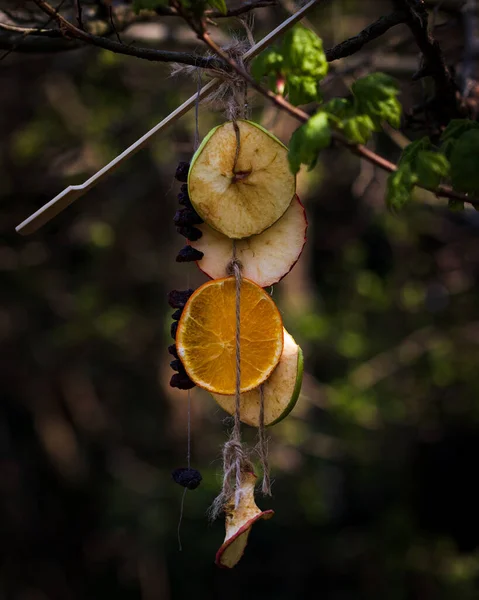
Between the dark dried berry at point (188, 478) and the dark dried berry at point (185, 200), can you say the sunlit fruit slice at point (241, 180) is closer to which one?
the dark dried berry at point (185, 200)

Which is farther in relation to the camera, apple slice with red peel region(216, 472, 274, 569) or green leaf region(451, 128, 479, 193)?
apple slice with red peel region(216, 472, 274, 569)

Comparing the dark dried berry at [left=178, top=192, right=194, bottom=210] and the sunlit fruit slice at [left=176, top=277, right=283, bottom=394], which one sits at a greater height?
the dark dried berry at [left=178, top=192, right=194, bottom=210]

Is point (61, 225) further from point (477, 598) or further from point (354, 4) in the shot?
point (477, 598)

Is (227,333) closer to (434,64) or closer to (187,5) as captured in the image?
(187,5)

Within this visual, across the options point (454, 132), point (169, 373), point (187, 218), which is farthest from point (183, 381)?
point (169, 373)

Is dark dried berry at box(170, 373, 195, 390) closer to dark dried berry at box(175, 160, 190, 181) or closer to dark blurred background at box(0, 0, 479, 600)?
dark dried berry at box(175, 160, 190, 181)

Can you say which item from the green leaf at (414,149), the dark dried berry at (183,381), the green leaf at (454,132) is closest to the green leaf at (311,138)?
the green leaf at (414,149)

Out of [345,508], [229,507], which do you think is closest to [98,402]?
[345,508]

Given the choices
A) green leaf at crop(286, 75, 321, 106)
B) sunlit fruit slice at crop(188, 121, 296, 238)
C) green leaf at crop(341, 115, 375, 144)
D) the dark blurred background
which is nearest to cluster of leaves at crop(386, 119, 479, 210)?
green leaf at crop(341, 115, 375, 144)
